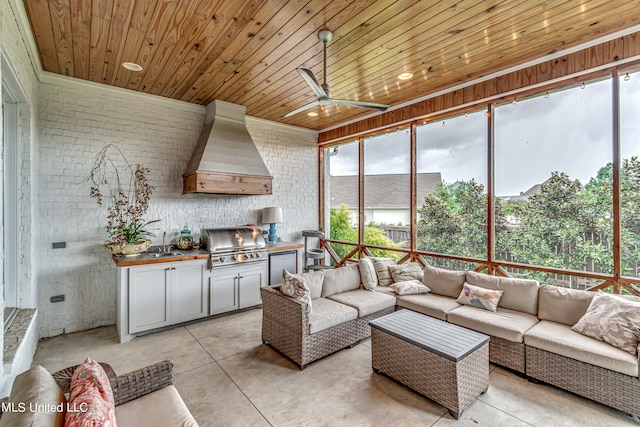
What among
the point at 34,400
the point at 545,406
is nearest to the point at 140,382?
the point at 34,400

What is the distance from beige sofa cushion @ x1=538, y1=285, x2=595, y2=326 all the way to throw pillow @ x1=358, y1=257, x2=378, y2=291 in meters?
1.78

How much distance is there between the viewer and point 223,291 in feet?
13.5

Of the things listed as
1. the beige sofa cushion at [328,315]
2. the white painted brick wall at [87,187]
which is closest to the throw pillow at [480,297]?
the beige sofa cushion at [328,315]

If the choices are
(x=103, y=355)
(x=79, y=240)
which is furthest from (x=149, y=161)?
(x=103, y=355)

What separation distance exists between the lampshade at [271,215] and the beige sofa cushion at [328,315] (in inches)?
84.2

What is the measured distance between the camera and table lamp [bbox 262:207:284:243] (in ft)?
17.1

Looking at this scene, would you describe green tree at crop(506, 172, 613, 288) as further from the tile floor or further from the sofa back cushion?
the sofa back cushion

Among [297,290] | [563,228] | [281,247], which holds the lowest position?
[297,290]

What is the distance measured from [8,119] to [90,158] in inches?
36.9

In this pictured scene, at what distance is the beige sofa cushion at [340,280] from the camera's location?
12.0ft

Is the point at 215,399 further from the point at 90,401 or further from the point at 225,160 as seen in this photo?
the point at 225,160

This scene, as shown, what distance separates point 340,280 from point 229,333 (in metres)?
1.51

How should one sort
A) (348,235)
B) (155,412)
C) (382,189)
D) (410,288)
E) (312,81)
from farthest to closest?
(348,235) → (382,189) → (410,288) → (312,81) → (155,412)

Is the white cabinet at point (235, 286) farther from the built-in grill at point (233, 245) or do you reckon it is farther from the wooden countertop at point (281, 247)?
the wooden countertop at point (281, 247)
